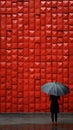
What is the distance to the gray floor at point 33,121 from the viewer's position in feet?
37.1

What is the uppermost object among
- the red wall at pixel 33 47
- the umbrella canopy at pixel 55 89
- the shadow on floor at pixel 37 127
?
the red wall at pixel 33 47

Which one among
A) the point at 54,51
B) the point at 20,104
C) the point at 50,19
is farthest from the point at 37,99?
the point at 50,19

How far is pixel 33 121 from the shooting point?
12414 mm

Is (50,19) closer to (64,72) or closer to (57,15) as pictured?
(57,15)

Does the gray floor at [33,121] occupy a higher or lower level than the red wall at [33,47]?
lower

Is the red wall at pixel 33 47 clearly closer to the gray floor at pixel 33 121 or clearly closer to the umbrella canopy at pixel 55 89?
the gray floor at pixel 33 121

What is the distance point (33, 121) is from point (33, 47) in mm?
2847

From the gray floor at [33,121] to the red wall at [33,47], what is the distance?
0.56 m

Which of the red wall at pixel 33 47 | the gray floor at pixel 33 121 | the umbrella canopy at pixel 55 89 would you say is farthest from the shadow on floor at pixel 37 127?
the red wall at pixel 33 47

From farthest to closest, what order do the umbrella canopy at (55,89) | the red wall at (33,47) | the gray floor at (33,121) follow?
1. the red wall at (33,47)
2. the gray floor at (33,121)
3. the umbrella canopy at (55,89)

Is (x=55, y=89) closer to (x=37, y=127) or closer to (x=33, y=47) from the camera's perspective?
(x=37, y=127)

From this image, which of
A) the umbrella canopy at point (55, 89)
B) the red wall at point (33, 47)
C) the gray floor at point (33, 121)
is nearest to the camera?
the umbrella canopy at point (55, 89)

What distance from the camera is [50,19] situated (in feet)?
44.8

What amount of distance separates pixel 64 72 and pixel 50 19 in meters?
2.04
